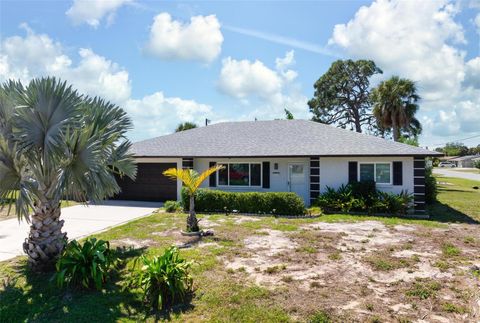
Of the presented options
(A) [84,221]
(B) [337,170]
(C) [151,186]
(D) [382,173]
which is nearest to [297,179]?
(B) [337,170]

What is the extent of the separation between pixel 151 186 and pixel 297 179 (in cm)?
853

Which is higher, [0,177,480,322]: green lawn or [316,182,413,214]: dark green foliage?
[316,182,413,214]: dark green foliage

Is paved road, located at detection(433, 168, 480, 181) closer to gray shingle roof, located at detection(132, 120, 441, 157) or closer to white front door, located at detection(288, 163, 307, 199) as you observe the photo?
gray shingle roof, located at detection(132, 120, 441, 157)

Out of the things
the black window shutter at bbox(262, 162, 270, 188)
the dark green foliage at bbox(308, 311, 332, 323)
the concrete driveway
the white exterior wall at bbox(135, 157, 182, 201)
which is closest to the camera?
the dark green foliage at bbox(308, 311, 332, 323)

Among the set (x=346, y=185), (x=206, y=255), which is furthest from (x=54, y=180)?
(x=346, y=185)

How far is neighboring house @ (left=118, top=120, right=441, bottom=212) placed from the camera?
14.8 m

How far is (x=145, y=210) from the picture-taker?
15125 millimetres

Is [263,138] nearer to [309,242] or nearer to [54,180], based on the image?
[309,242]

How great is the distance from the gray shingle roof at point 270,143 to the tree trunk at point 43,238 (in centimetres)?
1043

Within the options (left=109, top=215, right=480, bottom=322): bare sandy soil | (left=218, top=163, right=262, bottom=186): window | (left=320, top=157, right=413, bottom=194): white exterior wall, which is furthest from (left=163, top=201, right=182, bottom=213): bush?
(left=320, top=157, right=413, bottom=194): white exterior wall

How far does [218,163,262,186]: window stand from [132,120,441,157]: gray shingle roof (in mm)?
933

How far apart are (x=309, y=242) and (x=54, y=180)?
6.83m

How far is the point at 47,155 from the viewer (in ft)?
19.4

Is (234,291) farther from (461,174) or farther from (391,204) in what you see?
(461,174)
